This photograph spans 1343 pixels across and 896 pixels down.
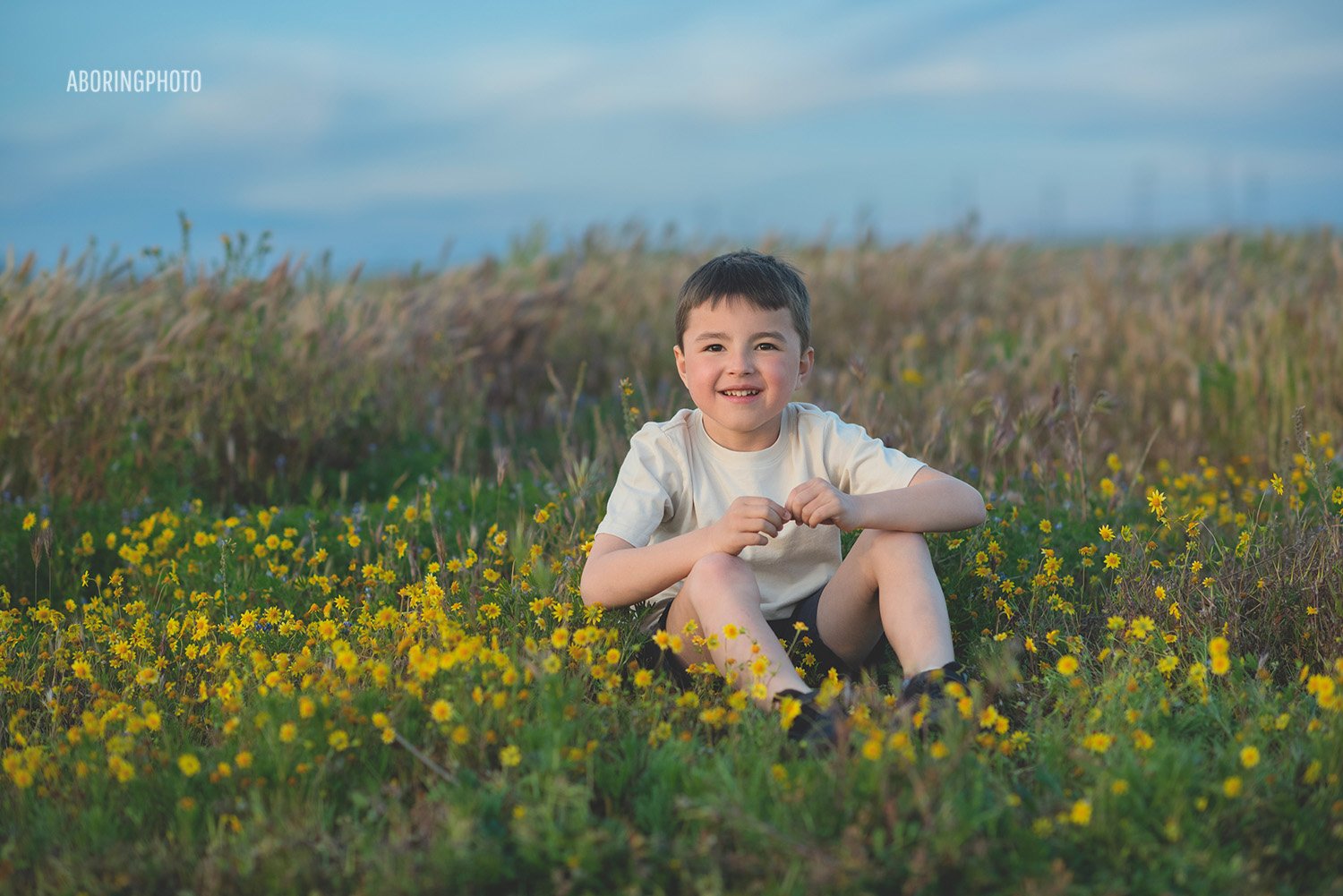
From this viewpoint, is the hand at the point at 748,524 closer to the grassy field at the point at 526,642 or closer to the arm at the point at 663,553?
the arm at the point at 663,553

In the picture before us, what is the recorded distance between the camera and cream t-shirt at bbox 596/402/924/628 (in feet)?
11.2

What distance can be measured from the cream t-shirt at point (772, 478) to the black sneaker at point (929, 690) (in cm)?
57

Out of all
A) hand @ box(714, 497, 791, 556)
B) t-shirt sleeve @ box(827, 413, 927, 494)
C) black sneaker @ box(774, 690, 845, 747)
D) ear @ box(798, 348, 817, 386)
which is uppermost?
ear @ box(798, 348, 817, 386)

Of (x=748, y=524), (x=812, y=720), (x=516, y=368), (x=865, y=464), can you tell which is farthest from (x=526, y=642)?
(x=516, y=368)

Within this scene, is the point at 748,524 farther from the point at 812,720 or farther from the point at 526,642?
the point at 526,642

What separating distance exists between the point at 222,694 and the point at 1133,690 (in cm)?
226

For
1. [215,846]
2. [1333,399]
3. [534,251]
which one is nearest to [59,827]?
[215,846]

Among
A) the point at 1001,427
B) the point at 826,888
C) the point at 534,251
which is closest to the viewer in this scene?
the point at 826,888

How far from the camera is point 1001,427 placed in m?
4.79

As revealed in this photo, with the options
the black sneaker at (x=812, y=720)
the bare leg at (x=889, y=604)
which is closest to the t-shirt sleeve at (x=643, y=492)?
the bare leg at (x=889, y=604)

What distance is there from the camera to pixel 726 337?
3301 mm

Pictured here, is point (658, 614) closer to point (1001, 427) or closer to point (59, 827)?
point (59, 827)

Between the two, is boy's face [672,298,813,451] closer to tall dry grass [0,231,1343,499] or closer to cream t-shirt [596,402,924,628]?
cream t-shirt [596,402,924,628]

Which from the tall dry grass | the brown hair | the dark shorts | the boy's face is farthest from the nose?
the tall dry grass
